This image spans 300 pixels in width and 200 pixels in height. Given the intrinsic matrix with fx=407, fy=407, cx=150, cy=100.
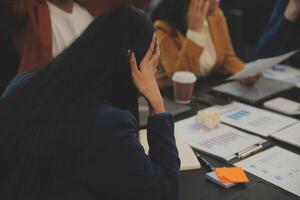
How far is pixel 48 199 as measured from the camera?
91 centimetres

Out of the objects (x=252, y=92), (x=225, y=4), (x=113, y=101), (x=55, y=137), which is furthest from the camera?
(x=225, y=4)

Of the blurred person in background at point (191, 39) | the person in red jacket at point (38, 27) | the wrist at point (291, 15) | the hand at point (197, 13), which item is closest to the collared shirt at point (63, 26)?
the person in red jacket at point (38, 27)

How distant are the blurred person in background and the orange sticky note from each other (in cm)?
75

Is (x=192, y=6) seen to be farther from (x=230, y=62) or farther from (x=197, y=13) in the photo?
(x=230, y=62)

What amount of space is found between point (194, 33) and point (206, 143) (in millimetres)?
701

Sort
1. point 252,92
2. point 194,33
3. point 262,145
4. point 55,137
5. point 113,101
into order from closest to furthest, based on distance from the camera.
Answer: point 55,137 → point 113,101 → point 262,145 → point 252,92 → point 194,33

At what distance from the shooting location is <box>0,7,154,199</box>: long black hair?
899 mm

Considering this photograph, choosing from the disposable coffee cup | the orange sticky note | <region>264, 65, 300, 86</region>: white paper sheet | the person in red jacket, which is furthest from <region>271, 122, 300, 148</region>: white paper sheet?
the person in red jacket

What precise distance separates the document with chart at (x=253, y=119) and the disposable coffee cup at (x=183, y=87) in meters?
0.12

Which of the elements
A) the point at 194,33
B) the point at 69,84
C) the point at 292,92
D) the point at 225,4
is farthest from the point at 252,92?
the point at 225,4

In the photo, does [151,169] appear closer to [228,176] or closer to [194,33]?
[228,176]

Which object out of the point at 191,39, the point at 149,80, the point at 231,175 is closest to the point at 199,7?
the point at 191,39

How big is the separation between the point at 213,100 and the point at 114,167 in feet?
2.84

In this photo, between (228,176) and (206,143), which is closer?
(228,176)
